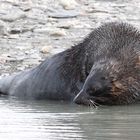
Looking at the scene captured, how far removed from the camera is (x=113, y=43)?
775cm

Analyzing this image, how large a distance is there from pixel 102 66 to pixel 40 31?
5.14 metres

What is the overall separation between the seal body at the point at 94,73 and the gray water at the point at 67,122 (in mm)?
190

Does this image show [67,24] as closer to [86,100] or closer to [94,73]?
[94,73]

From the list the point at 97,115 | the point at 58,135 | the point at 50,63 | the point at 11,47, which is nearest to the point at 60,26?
the point at 11,47

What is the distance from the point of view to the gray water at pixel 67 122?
5.05 m

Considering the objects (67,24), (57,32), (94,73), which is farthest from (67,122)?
(67,24)

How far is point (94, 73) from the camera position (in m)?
7.26

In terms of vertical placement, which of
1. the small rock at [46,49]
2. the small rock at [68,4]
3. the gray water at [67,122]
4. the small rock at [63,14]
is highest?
the small rock at [68,4]

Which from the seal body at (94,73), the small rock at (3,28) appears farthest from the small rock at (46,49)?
the seal body at (94,73)

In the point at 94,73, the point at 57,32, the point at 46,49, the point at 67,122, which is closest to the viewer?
the point at 67,122

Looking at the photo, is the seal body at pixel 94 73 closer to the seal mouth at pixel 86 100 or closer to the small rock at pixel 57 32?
the seal mouth at pixel 86 100

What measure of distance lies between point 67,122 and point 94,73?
60.7 inches

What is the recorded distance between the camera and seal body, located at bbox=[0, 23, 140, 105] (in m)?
7.20

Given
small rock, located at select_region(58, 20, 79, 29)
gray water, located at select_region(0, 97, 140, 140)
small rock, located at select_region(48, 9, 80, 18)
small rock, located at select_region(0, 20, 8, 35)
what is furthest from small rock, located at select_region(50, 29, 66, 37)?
gray water, located at select_region(0, 97, 140, 140)
